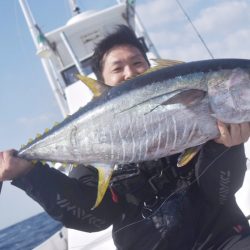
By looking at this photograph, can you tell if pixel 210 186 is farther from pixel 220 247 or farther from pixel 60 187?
pixel 60 187

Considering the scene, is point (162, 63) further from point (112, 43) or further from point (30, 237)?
point (30, 237)

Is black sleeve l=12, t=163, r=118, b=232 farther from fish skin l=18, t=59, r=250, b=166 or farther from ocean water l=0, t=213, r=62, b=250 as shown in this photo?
ocean water l=0, t=213, r=62, b=250

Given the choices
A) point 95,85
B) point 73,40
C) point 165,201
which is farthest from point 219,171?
point 73,40

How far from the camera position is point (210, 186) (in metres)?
2.79

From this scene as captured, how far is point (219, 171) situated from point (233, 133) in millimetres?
532

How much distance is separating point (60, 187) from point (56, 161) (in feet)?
1.11

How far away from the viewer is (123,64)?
3.10 m

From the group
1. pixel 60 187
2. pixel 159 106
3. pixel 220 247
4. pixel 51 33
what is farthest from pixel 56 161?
pixel 51 33

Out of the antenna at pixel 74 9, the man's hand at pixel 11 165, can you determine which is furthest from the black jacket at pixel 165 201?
the antenna at pixel 74 9

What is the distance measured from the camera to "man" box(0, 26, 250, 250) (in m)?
2.74

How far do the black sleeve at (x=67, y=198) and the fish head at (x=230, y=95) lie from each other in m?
1.33

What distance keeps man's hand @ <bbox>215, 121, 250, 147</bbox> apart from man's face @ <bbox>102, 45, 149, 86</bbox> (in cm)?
104

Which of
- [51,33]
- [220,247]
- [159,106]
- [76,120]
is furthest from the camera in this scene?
[51,33]

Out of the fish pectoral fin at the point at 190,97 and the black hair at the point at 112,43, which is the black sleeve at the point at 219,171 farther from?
the black hair at the point at 112,43
